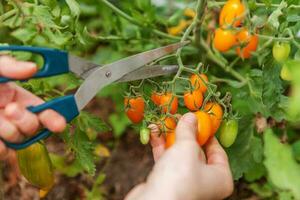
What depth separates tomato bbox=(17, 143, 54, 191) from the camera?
4.88 ft

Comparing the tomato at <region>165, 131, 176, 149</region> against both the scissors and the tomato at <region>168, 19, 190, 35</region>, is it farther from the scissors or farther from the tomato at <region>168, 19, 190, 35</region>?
the tomato at <region>168, 19, 190, 35</region>

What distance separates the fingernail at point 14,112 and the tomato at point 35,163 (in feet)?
1.02

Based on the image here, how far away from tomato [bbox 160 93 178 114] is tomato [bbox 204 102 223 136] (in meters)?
0.07

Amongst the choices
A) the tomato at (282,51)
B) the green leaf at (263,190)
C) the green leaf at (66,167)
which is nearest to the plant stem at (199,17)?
the tomato at (282,51)

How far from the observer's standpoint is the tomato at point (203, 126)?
1326mm

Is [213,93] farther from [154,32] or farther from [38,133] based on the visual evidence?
[154,32]

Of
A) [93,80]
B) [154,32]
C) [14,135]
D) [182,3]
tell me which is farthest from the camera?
[182,3]

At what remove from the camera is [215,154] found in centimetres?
136

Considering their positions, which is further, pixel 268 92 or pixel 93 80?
pixel 268 92

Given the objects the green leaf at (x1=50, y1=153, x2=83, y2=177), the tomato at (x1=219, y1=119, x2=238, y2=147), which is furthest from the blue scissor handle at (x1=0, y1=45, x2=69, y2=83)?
the green leaf at (x1=50, y1=153, x2=83, y2=177)

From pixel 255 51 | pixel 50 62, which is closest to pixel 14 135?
pixel 50 62

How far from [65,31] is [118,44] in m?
0.47

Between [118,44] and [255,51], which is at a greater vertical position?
[255,51]

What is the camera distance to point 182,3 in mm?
2471
